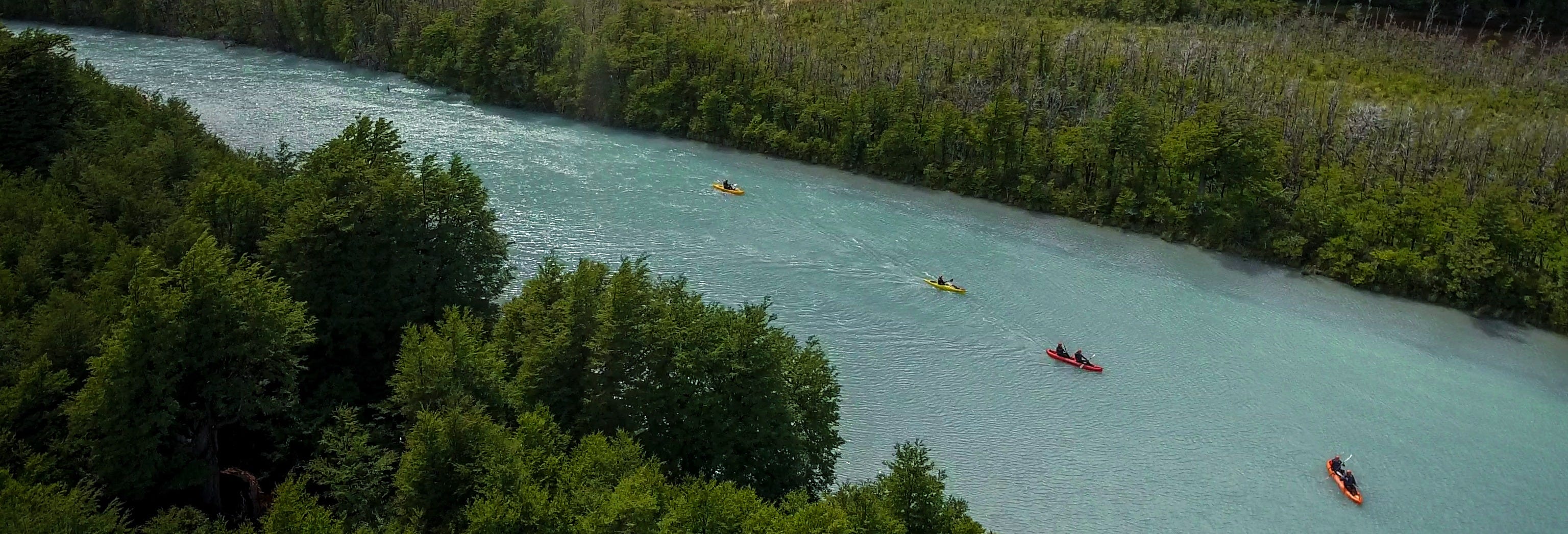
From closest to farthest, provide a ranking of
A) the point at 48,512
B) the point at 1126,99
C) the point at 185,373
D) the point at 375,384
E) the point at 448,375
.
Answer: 1. the point at 48,512
2. the point at 448,375
3. the point at 185,373
4. the point at 375,384
5. the point at 1126,99

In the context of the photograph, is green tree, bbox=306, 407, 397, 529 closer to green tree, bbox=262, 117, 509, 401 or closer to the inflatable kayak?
green tree, bbox=262, 117, 509, 401

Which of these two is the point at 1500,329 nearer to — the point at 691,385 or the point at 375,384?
the point at 691,385

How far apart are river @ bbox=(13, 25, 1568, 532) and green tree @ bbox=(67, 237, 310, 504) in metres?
16.9

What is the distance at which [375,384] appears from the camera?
3478 cm

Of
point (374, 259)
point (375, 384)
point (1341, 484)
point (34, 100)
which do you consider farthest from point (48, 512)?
point (1341, 484)

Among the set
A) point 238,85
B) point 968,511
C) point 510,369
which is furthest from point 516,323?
point 238,85

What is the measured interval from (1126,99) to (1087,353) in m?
17.3

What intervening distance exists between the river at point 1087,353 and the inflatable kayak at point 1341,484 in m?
0.32

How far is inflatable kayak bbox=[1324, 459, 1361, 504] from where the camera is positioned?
3334cm

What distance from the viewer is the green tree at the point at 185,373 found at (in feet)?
90.0

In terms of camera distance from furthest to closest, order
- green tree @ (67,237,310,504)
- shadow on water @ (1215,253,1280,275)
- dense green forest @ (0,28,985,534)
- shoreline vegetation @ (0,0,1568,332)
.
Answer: shadow on water @ (1215,253,1280,275)
shoreline vegetation @ (0,0,1568,332)
green tree @ (67,237,310,504)
dense green forest @ (0,28,985,534)

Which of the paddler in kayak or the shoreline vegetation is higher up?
the shoreline vegetation

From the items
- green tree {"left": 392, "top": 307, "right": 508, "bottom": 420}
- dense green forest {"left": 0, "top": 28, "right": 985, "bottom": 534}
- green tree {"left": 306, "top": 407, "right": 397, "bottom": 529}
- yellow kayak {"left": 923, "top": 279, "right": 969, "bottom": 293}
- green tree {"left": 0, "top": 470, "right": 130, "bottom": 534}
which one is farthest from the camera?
yellow kayak {"left": 923, "top": 279, "right": 969, "bottom": 293}

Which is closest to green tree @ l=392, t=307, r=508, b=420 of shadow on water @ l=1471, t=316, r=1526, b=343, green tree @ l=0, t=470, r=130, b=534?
green tree @ l=0, t=470, r=130, b=534
